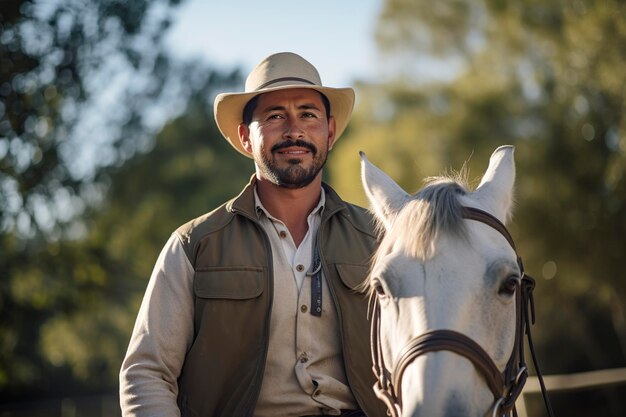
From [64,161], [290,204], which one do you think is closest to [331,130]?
[290,204]

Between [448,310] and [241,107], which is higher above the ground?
[241,107]

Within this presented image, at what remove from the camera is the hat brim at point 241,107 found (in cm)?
396

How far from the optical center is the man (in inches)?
135

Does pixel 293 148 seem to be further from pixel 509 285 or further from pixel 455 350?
pixel 455 350

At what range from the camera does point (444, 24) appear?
2253 cm

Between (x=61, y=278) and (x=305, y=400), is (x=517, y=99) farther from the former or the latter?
(x=305, y=400)

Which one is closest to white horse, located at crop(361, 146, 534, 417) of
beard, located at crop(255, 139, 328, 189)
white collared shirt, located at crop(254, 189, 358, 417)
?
white collared shirt, located at crop(254, 189, 358, 417)

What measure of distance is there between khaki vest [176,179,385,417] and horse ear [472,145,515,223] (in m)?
0.81

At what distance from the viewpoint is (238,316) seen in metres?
3.49

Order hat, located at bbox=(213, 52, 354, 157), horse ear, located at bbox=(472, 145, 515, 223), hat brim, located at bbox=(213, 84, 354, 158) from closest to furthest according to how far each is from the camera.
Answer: horse ear, located at bbox=(472, 145, 515, 223), hat, located at bbox=(213, 52, 354, 157), hat brim, located at bbox=(213, 84, 354, 158)

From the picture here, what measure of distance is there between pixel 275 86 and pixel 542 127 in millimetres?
15186

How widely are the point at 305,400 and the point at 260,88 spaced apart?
1557 millimetres

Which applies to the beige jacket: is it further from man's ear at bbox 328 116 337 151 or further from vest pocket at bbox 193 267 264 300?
man's ear at bbox 328 116 337 151

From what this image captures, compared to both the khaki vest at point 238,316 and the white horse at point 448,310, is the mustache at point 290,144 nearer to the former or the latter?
the khaki vest at point 238,316
